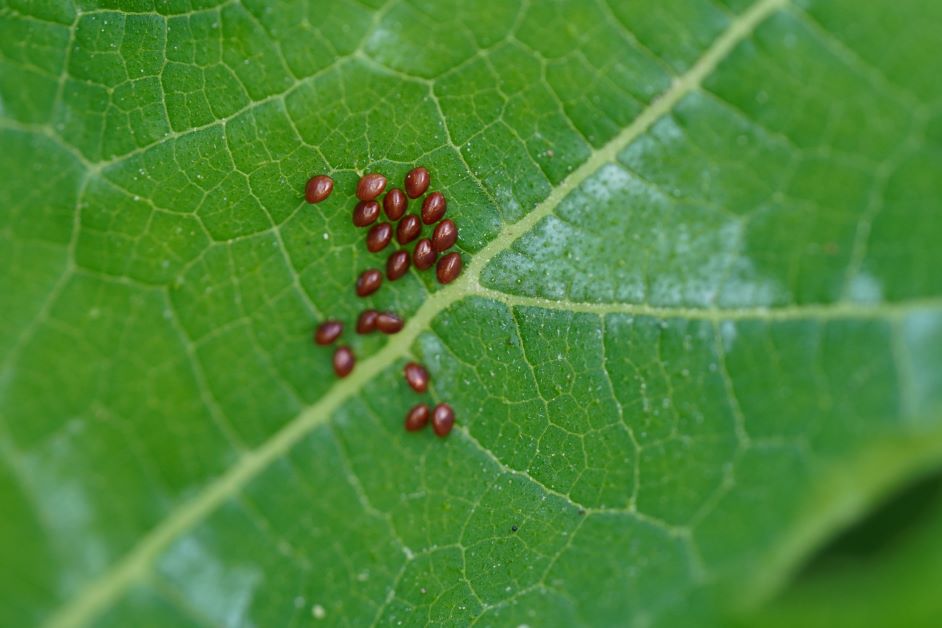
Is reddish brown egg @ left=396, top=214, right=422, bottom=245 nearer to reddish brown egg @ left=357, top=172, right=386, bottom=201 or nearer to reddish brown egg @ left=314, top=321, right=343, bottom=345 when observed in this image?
reddish brown egg @ left=357, top=172, right=386, bottom=201

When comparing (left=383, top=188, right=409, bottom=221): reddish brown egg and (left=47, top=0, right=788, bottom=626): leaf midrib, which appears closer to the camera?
(left=47, top=0, right=788, bottom=626): leaf midrib

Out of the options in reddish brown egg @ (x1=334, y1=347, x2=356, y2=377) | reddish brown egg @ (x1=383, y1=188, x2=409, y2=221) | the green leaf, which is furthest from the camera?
reddish brown egg @ (x1=383, y1=188, x2=409, y2=221)

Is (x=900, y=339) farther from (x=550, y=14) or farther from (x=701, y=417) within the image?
(x=550, y=14)

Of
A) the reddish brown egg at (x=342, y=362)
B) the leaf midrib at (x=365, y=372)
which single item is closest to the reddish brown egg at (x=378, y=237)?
the leaf midrib at (x=365, y=372)

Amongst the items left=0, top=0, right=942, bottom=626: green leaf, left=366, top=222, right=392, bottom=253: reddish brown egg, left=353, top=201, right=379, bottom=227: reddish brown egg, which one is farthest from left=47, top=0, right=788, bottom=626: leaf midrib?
left=353, top=201, right=379, bottom=227: reddish brown egg

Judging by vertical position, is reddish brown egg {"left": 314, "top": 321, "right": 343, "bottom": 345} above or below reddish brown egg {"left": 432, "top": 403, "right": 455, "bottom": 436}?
above

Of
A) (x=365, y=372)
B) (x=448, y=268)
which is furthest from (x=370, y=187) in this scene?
(x=365, y=372)

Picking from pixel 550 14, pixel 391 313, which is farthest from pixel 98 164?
pixel 550 14

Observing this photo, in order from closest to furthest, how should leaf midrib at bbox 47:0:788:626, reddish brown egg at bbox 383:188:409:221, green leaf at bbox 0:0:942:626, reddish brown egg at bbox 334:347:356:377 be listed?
1. leaf midrib at bbox 47:0:788:626
2. green leaf at bbox 0:0:942:626
3. reddish brown egg at bbox 334:347:356:377
4. reddish brown egg at bbox 383:188:409:221
